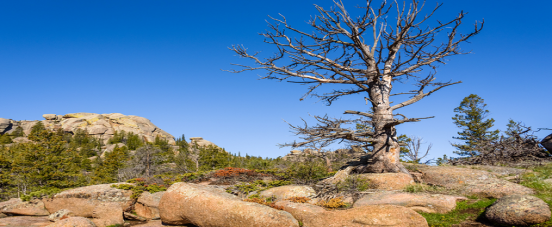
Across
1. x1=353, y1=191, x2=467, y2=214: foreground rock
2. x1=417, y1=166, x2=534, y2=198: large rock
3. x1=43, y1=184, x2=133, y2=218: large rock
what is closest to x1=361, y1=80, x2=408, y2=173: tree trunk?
x1=417, y1=166, x2=534, y2=198: large rock

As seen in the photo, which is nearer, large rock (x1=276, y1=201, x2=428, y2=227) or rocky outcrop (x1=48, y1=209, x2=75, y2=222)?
large rock (x1=276, y1=201, x2=428, y2=227)

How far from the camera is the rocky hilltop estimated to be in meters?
97.8

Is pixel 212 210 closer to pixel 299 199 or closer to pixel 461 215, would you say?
pixel 299 199

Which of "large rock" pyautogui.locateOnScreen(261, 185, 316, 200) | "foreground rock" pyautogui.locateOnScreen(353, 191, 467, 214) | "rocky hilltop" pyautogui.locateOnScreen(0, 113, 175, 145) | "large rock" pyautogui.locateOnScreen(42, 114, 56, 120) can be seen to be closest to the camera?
"foreground rock" pyautogui.locateOnScreen(353, 191, 467, 214)

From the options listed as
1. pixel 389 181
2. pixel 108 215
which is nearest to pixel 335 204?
pixel 389 181

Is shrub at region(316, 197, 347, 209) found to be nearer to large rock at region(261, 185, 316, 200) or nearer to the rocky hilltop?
large rock at region(261, 185, 316, 200)

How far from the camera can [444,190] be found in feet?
30.3

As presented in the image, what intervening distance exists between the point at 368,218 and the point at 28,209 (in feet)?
62.0

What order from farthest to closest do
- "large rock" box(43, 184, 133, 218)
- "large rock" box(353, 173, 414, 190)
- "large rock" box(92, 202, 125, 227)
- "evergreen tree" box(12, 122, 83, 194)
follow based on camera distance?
"evergreen tree" box(12, 122, 83, 194) < "large rock" box(43, 184, 133, 218) < "large rock" box(92, 202, 125, 227) < "large rock" box(353, 173, 414, 190)

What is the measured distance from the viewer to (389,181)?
10234 mm

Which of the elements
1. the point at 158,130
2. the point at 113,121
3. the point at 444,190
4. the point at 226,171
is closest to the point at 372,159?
the point at 444,190

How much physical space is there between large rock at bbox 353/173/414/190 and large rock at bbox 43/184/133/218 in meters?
11.1

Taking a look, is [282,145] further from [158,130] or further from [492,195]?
[158,130]

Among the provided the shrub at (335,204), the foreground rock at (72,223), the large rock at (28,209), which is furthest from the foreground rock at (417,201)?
the large rock at (28,209)
